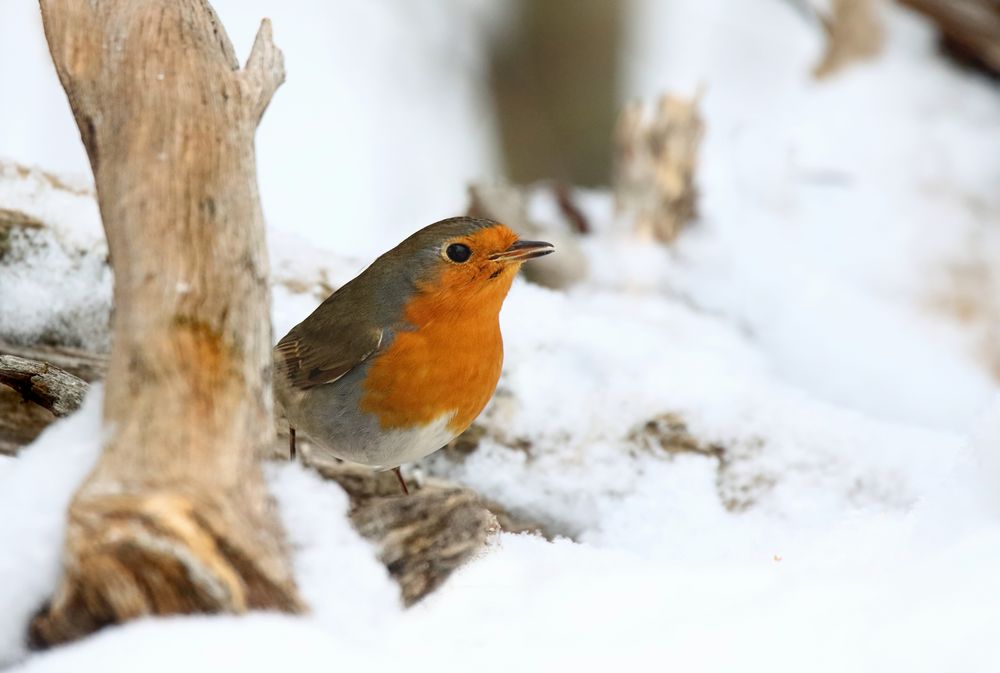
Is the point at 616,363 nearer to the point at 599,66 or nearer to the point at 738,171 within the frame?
the point at 738,171

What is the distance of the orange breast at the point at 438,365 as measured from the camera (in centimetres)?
277

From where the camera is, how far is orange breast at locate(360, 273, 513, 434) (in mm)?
2771

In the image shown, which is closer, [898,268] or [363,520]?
[363,520]

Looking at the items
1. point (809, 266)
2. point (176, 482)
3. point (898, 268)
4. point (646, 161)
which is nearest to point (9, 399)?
point (176, 482)

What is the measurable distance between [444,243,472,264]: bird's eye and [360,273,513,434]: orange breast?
90 mm

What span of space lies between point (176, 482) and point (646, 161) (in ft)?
12.4

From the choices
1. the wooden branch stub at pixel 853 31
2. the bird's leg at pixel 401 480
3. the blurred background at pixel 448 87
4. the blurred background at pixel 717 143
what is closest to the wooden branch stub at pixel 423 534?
the bird's leg at pixel 401 480

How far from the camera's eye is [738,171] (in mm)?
5711

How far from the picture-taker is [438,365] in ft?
9.18

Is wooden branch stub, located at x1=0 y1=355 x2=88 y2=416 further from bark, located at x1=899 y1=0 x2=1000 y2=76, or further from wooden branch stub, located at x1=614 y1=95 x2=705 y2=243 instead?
bark, located at x1=899 y1=0 x2=1000 y2=76

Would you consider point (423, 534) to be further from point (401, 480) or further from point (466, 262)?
point (401, 480)

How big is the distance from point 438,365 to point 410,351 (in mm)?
81

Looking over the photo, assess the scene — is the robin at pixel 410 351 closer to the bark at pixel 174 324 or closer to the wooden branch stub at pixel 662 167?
the bark at pixel 174 324

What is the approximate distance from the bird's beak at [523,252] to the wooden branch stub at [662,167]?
85.1 inches
